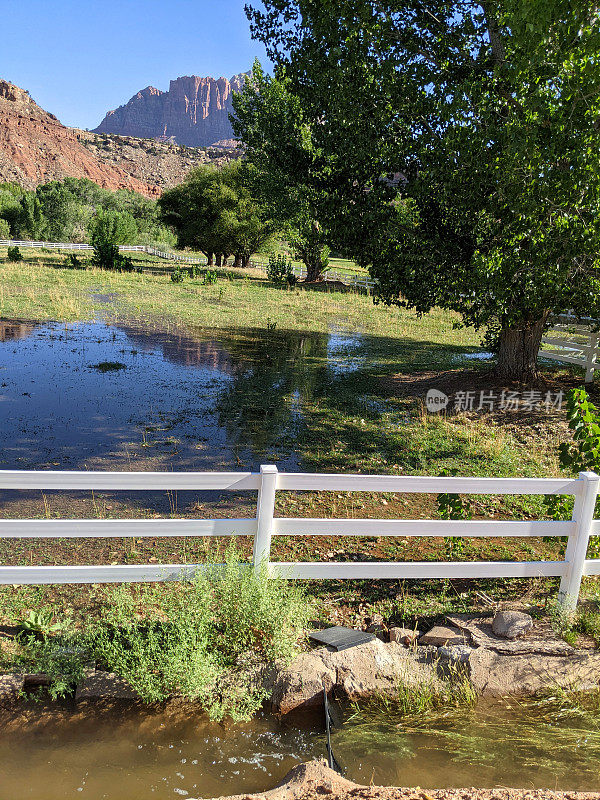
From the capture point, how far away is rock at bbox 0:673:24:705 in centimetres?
375

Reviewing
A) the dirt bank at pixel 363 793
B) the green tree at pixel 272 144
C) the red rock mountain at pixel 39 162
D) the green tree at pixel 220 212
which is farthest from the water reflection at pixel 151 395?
the red rock mountain at pixel 39 162

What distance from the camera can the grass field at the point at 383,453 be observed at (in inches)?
223

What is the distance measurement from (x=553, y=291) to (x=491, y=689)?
340 inches

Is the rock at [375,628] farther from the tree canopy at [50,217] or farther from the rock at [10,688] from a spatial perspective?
the tree canopy at [50,217]

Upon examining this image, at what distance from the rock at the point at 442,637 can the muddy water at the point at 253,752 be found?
668 millimetres

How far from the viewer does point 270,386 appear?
49.2 feet

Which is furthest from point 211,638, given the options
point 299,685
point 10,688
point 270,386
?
point 270,386

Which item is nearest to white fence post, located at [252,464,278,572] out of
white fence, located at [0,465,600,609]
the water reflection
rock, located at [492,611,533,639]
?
white fence, located at [0,465,600,609]

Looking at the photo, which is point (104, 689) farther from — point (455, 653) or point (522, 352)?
Answer: point (522, 352)

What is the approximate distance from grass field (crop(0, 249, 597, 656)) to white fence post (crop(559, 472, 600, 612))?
0.37 metres

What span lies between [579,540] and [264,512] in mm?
2640

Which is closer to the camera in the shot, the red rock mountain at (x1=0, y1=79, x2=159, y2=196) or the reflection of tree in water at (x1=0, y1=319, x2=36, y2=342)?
the reflection of tree in water at (x1=0, y1=319, x2=36, y2=342)

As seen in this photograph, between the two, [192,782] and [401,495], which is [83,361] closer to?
[401,495]

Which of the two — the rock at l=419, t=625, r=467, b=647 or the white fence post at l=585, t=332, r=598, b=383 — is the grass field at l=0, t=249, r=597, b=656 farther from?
the white fence post at l=585, t=332, r=598, b=383
